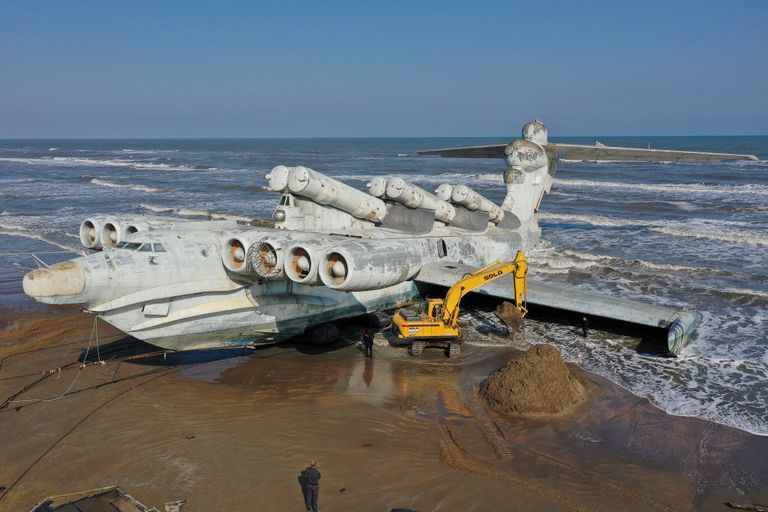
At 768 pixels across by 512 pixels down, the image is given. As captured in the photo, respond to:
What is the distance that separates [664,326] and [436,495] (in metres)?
7.70

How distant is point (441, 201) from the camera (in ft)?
57.3

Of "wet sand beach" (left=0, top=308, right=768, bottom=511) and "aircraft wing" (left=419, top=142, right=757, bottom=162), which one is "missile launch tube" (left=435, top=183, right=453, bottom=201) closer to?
"aircraft wing" (left=419, top=142, right=757, bottom=162)

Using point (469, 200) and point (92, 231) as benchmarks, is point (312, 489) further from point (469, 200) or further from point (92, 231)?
point (469, 200)

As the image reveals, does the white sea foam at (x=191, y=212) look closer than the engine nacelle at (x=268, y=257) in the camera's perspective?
No

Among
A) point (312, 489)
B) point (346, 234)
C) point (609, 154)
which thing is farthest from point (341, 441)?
point (609, 154)

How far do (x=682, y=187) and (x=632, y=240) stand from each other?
2298cm

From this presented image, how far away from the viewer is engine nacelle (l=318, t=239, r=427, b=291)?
399 inches

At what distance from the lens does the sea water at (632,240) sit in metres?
12.1

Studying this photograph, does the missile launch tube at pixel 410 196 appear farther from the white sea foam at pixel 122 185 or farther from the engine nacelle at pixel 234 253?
the white sea foam at pixel 122 185

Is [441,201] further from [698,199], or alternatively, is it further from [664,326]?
[698,199]

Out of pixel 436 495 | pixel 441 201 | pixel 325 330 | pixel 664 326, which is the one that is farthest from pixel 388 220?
pixel 436 495

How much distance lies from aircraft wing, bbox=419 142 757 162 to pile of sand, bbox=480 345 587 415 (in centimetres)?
781

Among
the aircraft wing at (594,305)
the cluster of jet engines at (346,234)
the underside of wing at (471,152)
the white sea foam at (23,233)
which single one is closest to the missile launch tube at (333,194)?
the cluster of jet engines at (346,234)

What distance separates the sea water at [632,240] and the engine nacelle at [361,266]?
5.24 m
